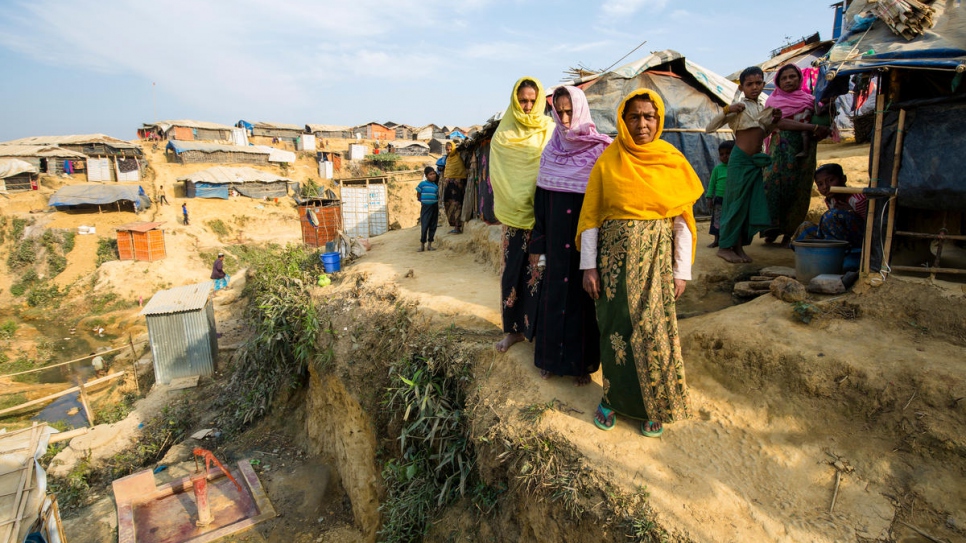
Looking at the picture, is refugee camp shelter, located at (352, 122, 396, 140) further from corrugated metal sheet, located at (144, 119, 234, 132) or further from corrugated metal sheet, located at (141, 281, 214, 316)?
corrugated metal sheet, located at (141, 281, 214, 316)

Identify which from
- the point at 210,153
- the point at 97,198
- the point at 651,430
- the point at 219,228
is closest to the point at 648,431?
the point at 651,430

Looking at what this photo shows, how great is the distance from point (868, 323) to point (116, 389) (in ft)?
42.7

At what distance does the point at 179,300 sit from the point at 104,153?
20.8 meters

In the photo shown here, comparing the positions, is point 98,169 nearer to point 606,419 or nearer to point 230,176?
point 230,176

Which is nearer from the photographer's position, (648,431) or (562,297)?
(648,431)

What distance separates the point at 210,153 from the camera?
2638 cm

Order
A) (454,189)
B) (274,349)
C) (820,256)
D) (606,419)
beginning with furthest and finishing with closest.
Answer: (454,189) → (274,349) → (820,256) → (606,419)

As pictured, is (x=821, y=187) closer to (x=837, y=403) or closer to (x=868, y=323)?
(x=868, y=323)

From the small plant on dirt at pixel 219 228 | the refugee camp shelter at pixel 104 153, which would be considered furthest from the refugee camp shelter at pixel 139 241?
the refugee camp shelter at pixel 104 153

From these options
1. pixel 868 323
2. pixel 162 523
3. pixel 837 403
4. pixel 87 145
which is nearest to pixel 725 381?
pixel 837 403

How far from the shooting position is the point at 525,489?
2.80 meters

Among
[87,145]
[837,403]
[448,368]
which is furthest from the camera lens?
[87,145]

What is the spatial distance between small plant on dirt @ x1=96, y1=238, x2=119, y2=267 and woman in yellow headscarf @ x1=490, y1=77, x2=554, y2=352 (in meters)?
20.8

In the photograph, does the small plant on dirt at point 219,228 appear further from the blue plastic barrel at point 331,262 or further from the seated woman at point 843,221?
the seated woman at point 843,221
